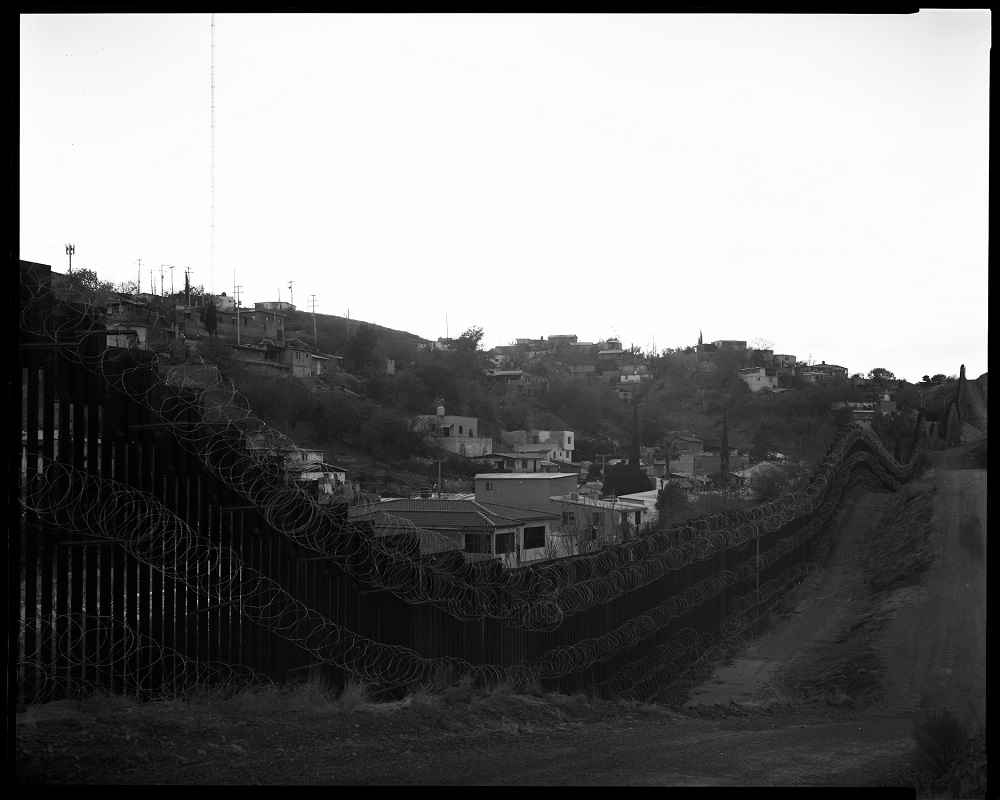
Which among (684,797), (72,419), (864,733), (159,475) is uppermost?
(72,419)

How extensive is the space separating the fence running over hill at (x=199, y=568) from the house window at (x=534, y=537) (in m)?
8.31

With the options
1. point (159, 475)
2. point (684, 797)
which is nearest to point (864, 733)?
point (684, 797)

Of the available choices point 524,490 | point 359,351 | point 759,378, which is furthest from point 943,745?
point 759,378

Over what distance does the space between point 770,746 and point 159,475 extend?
4097mm

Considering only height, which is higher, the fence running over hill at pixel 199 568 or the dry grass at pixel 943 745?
the fence running over hill at pixel 199 568

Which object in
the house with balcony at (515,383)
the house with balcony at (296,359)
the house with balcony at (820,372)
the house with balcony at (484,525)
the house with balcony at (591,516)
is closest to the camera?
the house with balcony at (484,525)

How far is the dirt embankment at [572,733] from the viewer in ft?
13.6

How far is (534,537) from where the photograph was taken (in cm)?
1723

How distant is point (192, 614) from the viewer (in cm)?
507

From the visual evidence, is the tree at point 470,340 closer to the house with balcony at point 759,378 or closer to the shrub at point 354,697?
the house with balcony at point 759,378

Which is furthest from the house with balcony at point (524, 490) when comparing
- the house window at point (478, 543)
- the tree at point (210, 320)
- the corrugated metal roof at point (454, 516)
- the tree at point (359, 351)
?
the tree at point (359, 351)

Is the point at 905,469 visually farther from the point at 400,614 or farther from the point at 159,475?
the point at 159,475

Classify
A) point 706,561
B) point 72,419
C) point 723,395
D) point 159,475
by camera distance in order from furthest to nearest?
point 723,395 → point 706,561 → point 159,475 → point 72,419
